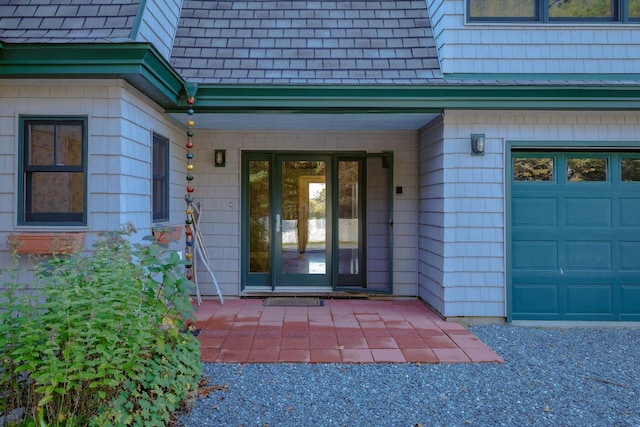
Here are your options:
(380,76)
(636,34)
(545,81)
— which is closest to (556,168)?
(545,81)

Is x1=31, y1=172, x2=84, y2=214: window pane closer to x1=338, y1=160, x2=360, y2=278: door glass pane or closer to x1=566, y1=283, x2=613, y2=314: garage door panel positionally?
x1=338, y1=160, x2=360, y2=278: door glass pane

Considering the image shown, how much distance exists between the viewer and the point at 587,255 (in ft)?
16.2

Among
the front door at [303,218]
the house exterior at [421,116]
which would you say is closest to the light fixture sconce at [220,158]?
the house exterior at [421,116]

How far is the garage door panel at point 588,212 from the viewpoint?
4.94m

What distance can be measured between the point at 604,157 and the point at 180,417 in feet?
16.8

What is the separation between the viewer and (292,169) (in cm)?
622

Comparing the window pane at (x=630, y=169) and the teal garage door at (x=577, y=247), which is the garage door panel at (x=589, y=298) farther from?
the window pane at (x=630, y=169)

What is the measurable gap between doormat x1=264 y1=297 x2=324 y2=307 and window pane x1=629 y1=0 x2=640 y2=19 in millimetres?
5006

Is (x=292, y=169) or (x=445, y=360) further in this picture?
(x=292, y=169)

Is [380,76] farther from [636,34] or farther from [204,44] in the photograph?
[636,34]

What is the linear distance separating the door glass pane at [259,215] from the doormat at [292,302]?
53 cm

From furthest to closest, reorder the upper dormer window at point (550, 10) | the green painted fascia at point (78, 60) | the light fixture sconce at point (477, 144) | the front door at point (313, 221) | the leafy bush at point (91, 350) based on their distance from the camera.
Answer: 1. the front door at point (313, 221)
2. the upper dormer window at point (550, 10)
3. the light fixture sconce at point (477, 144)
4. the green painted fascia at point (78, 60)
5. the leafy bush at point (91, 350)

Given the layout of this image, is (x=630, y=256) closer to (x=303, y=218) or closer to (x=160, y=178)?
(x=303, y=218)

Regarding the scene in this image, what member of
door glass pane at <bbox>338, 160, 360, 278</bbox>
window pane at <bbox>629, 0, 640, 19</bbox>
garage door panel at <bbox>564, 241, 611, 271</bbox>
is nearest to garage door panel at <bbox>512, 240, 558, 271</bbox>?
garage door panel at <bbox>564, 241, 611, 271</bbox>
